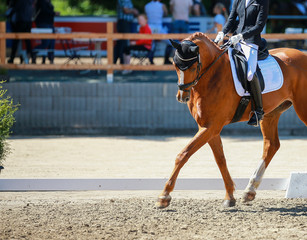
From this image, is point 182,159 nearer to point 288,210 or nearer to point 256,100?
point 256,100

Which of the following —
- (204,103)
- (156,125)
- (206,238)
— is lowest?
(156,125)

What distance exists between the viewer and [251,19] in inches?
262

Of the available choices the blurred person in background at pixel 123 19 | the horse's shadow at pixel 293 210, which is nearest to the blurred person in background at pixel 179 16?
the blurred person in background at pixel 123 19

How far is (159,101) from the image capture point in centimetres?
1171

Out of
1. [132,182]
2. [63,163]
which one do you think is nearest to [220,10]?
[63,163]

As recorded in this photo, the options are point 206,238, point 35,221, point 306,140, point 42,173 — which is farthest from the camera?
point 306,140

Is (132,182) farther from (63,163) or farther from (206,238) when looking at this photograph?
(63,163)

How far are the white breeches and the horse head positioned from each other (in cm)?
76

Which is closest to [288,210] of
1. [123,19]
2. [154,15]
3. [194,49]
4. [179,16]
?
[194,49]

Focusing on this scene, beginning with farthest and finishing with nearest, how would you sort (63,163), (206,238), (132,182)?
(63,163)
(132,182)
(206,238)

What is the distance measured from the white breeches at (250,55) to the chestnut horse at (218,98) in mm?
227

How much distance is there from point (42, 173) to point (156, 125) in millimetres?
4008

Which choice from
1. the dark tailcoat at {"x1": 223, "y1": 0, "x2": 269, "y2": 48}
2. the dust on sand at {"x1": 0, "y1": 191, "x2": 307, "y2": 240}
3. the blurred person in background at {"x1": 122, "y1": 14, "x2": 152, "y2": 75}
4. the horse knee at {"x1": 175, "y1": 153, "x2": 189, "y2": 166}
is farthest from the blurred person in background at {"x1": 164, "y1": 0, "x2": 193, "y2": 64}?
the horse knee at {"x1": 175, "y1": 153, "x2": 189, "y2": 166}

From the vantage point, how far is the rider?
6465 millimetres
